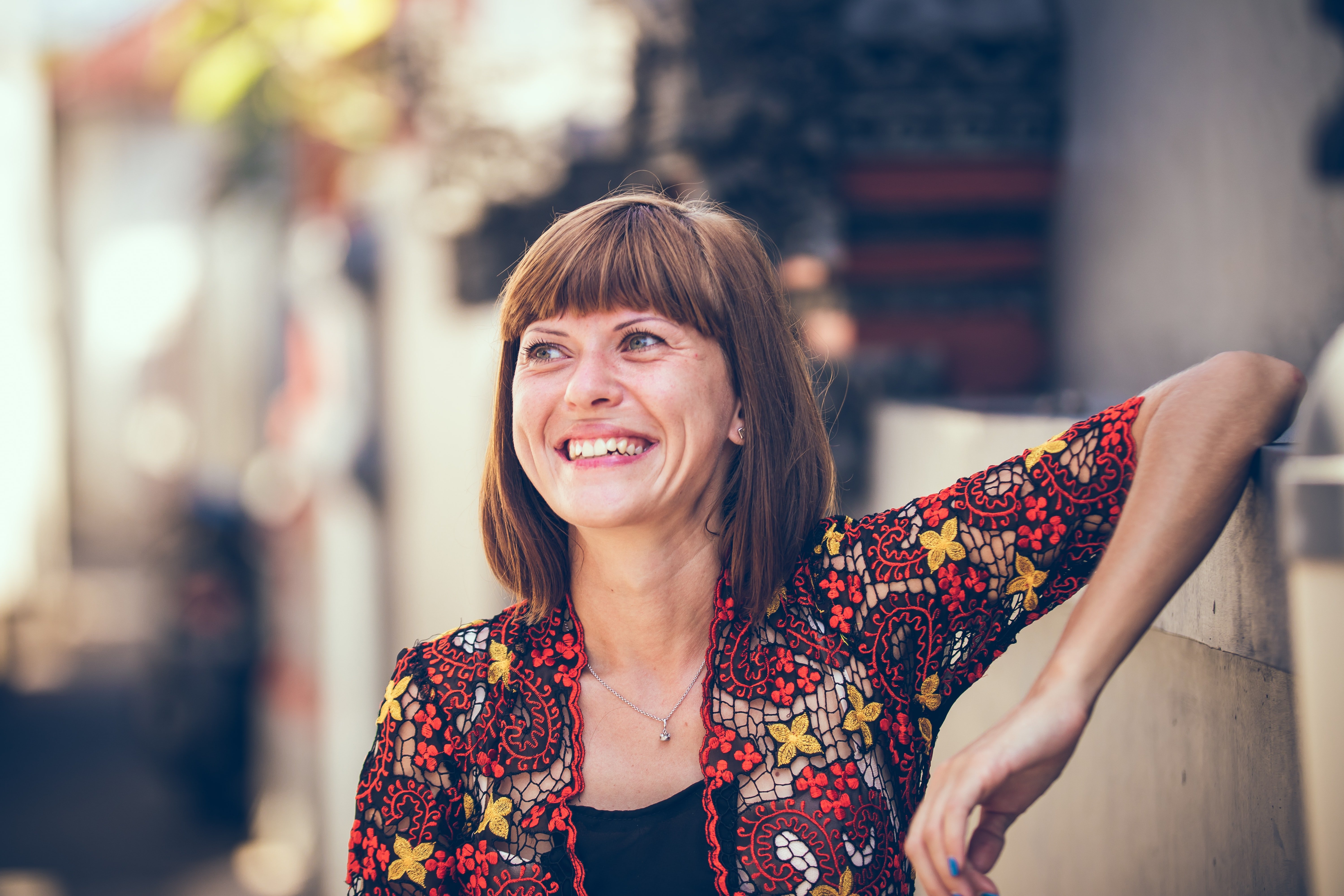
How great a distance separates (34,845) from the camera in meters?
6.72

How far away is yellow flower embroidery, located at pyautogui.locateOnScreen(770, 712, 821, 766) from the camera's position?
170 cm

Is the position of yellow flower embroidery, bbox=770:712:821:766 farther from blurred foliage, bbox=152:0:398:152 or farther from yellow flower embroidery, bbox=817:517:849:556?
blurred foliage, bbox=152:0:398:152

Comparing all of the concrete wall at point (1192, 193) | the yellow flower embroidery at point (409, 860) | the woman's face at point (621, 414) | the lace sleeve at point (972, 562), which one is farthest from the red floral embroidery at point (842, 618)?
the concrete wall at point (1192, 193)

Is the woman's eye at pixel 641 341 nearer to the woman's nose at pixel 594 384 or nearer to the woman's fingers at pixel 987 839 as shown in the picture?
the woman's nose at pixel 594 384

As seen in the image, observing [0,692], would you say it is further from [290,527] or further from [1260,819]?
[1260,819]

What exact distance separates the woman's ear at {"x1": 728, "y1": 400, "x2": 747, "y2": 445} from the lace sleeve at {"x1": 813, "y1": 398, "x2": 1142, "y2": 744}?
23 cm

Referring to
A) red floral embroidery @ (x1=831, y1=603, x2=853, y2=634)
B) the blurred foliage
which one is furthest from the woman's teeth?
the blurred foliage

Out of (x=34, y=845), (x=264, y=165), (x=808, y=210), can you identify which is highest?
(x=264, y=165)

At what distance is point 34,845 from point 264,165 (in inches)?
154

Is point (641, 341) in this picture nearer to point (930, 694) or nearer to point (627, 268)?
point (627, 268)

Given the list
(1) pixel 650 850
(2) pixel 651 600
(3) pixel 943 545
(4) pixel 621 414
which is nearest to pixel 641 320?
(4) pixel 621 414

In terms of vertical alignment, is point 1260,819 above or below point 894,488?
below

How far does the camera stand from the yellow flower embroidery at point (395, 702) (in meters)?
1.78

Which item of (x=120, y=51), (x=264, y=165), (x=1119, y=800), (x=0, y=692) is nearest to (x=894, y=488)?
(x=1119, y=800)
